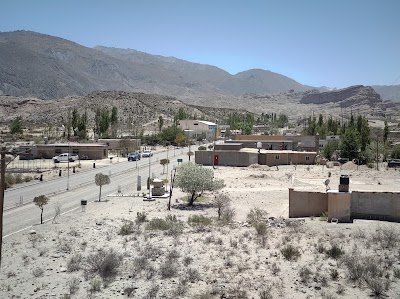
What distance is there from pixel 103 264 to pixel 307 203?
1330 centimetres

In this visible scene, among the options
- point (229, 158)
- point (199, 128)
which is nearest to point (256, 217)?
point (229, 158)

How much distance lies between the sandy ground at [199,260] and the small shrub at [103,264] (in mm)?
180

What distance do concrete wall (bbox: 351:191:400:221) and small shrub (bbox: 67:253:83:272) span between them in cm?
1465

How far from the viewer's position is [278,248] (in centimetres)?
2002

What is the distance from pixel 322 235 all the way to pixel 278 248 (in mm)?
2994

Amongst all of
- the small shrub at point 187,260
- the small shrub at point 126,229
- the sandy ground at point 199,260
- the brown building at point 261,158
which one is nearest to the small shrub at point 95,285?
the sandy ground at point 199,260

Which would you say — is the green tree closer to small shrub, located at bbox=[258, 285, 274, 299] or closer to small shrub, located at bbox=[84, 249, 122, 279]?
small shrub, located at bbox=[84, 249, 122, 279]

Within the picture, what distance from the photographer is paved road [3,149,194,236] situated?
1113 inches

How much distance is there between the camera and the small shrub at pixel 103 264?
55.9 ft

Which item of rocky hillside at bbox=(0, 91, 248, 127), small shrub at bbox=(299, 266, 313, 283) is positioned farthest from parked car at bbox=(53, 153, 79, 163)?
rocky hillside at bbox=(0, 91, 248, 127)

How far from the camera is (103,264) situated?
56.6 ft

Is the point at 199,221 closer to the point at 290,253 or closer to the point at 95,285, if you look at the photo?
the point at 290,253

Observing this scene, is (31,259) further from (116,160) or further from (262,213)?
(116,160)

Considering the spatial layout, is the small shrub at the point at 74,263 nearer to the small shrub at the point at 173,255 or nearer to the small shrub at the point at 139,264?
the small shrub at the point at 139,264
